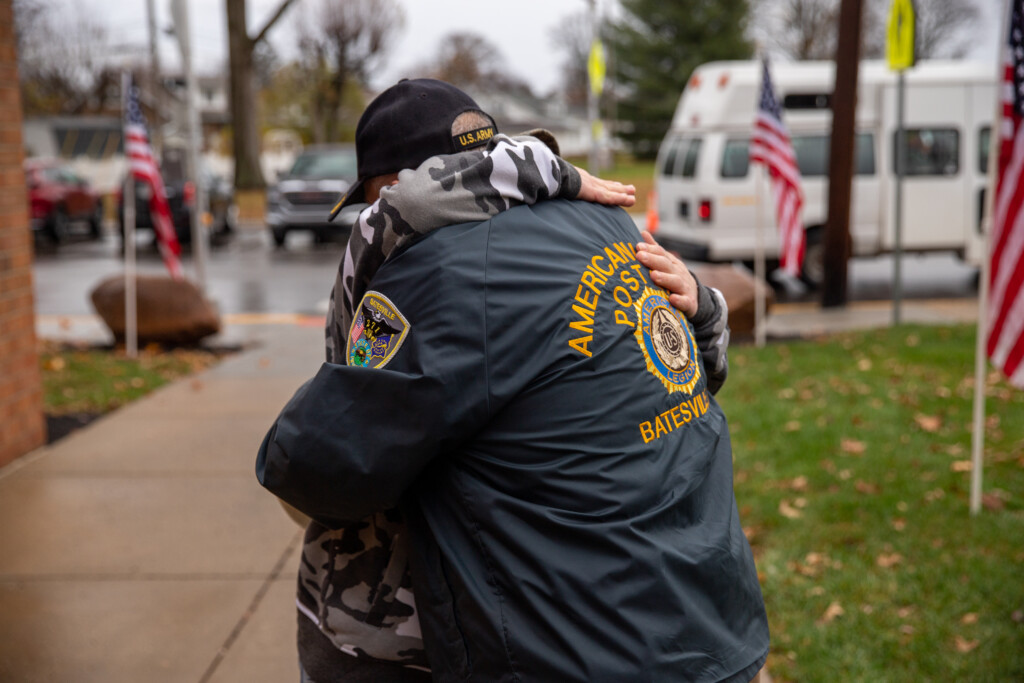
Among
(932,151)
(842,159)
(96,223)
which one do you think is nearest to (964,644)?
(842,159)

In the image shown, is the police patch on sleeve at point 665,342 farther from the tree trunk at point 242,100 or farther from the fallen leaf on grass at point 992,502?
the tree trunk at point 242,100

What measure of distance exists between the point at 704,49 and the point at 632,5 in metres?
3.71

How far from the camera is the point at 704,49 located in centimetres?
3900

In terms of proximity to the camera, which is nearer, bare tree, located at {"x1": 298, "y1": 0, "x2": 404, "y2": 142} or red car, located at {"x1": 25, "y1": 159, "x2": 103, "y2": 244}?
red car, located at {"x1": 25, "y1": 159, "x2": 103, "y2": 244}

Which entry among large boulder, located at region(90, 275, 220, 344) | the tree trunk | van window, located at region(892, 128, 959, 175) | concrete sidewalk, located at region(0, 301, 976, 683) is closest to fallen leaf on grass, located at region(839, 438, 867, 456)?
concrete sidewalk, located at region(0, 301, 976, 683)

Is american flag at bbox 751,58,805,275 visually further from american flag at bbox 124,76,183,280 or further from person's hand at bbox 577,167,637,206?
person's hand at bbox 577,167,637,206

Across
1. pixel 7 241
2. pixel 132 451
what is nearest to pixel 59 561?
pixel 132 451

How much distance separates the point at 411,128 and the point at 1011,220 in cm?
350

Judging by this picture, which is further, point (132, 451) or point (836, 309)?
point (836, 309)

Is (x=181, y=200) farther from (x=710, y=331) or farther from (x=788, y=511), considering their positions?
(x=710, y=331)

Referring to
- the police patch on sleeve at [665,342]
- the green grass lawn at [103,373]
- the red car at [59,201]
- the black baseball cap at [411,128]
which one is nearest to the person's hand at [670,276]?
the police patch on sleeve at [665,342]

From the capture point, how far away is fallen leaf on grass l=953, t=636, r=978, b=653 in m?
3.53

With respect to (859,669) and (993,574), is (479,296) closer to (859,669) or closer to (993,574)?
(859,669)

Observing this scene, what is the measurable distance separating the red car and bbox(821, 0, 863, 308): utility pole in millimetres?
16037
